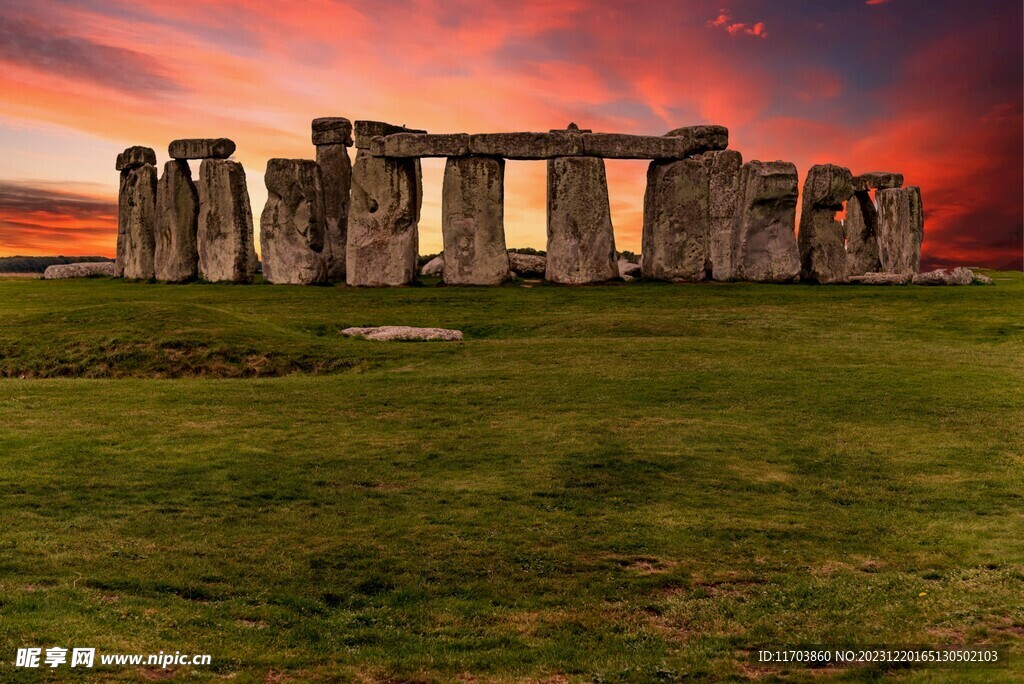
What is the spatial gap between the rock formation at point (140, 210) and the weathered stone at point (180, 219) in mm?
1936

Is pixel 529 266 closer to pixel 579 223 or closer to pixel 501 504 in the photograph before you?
pixel 579 223

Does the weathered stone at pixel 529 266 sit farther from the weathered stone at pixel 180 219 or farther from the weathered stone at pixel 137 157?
the weathered stone at pixel 137 157

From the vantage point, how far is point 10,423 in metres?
13.9

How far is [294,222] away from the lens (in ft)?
117

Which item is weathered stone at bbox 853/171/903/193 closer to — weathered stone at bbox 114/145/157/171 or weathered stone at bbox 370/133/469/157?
weathered stone at bbox 370/133/469/157

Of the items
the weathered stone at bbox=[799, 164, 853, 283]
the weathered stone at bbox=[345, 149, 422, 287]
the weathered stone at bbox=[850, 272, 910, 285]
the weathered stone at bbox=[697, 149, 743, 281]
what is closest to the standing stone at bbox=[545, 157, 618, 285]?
the weathered stone at bbox=[345, 149, 422, 287]

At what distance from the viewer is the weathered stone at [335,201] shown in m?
37.1

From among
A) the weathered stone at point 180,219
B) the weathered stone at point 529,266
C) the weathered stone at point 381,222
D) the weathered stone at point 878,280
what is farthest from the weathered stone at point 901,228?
the weathered stone at point 180,219

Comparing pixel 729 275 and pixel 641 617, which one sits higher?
pixel 729 275

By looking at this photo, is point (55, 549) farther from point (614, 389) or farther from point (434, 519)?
point (614, 389)

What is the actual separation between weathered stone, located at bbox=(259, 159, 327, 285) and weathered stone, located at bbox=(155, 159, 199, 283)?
318 centimetres

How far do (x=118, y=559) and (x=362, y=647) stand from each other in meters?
2.81

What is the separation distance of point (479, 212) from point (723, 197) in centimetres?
1064

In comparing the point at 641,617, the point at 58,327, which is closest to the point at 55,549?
the point at 641,617
